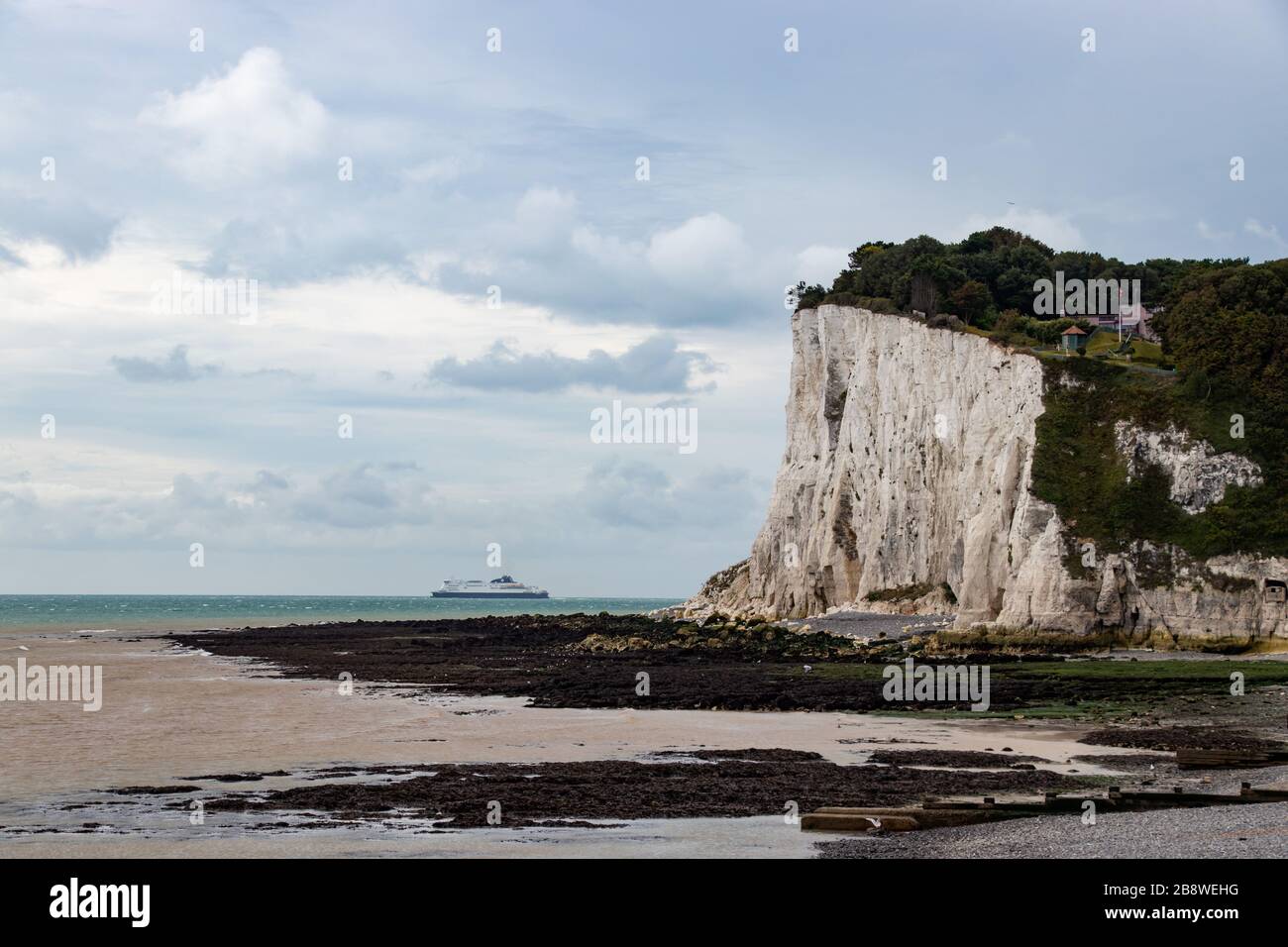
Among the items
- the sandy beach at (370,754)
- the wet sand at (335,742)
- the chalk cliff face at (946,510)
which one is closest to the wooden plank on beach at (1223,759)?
the sandy beach at (370,754)

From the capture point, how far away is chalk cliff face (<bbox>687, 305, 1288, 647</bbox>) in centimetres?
5209

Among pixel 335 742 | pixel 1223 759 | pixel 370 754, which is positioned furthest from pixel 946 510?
pixel 370 754

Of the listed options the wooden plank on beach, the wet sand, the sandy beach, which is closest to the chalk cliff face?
the sandy beach

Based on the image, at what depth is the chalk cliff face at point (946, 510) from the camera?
171 ft

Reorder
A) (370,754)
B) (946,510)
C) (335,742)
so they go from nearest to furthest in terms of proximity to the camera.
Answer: (370,754)
(335,742)
(946,510)

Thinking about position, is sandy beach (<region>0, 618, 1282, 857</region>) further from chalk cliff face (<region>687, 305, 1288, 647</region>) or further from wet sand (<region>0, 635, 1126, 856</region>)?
chalk cliff face (<region>687, 305, 1288, 647</region>)

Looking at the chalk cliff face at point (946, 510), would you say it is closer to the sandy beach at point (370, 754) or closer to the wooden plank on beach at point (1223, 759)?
the sandy beach at point (370, 754)

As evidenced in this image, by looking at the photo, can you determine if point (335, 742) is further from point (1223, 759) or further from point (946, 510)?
point (946, 510)

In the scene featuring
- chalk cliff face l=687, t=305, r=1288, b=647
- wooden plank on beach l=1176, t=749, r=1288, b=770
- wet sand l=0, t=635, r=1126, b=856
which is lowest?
wet sand l=0, t=635, r=1126, b=856

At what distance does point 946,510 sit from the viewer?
233 ft

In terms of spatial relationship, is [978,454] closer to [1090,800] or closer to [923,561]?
[923,561]
